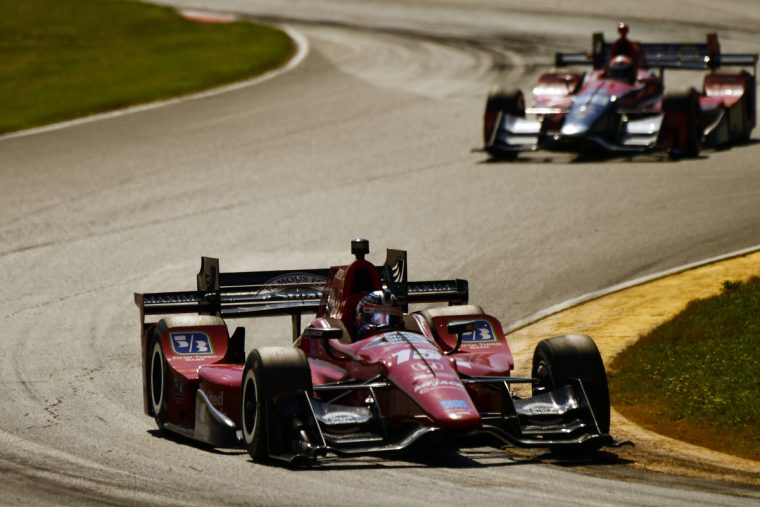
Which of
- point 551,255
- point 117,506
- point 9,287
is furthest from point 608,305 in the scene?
point 117,506

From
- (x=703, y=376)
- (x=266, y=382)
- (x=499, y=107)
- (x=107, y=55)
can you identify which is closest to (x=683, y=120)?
(x=499, y=107)

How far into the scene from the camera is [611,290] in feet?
55.1

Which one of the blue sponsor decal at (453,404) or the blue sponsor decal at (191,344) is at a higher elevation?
the blue sponsor decal at (453,404)

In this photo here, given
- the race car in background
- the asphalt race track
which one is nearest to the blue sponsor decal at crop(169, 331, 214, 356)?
the asphalt race track

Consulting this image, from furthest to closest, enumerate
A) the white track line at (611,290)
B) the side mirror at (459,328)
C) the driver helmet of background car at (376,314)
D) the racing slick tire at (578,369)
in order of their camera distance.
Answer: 1. the white track line at (611,290)
2. the driver helmet of background car at (376,314)
3. the side mirror at (459,328)
4. the racing slick tire at (578,369)

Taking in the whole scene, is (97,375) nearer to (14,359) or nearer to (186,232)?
(14,359)

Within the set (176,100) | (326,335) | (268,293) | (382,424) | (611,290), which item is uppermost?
(326,335)

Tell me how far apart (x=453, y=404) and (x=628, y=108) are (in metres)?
14.3

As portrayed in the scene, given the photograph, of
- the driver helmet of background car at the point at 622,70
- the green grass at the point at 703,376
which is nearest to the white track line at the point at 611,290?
the green grass at the point at 703,376

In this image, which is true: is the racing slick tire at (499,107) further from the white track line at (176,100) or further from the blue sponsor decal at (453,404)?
the blue sponsor decal at (453,404)

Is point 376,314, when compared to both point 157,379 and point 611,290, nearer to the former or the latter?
Result: point 157,379

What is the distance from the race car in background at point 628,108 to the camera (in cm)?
2339

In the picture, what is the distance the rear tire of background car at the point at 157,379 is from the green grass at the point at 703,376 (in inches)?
150

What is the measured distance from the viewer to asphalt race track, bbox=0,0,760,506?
10.1 m
